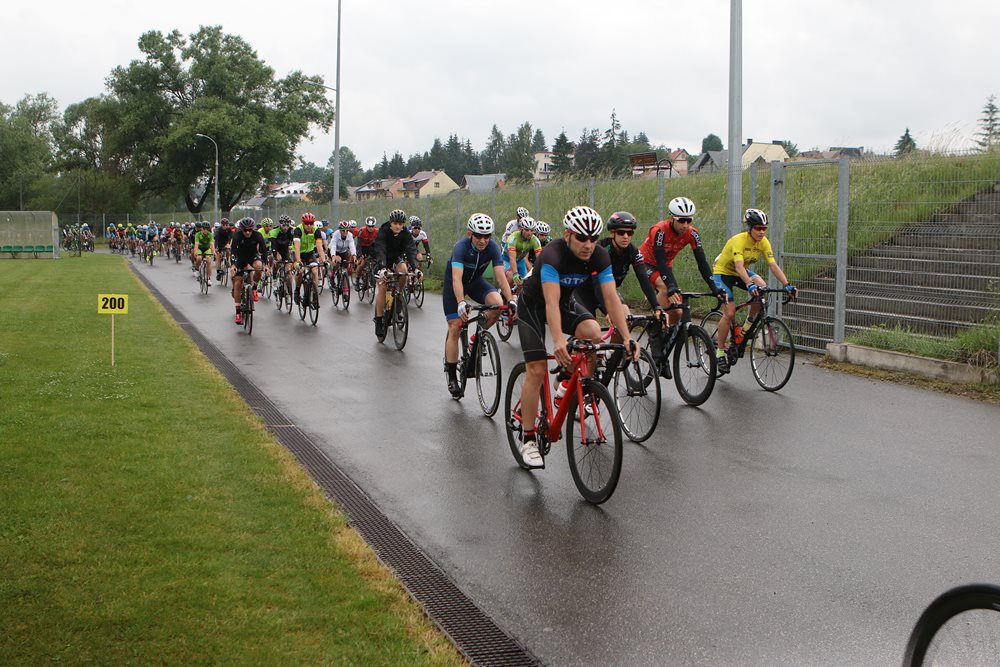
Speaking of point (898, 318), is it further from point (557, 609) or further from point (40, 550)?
point (40, 550)

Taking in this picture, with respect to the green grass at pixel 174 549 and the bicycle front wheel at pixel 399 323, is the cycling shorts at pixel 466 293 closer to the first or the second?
the green grass at pixel 174 549

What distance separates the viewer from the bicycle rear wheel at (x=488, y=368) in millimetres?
9547

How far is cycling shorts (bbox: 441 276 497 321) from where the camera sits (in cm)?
1041

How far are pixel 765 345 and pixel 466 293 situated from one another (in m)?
Answer: 3.16

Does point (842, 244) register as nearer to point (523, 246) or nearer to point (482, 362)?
point (523, 246)

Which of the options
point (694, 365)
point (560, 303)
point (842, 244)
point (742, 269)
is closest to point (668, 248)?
point (742, 269)

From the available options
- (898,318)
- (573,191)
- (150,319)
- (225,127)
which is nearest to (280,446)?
(898,318)

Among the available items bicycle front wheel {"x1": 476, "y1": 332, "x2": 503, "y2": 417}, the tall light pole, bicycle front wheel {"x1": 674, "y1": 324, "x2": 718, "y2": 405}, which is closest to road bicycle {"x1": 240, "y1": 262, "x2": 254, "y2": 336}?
bicycle front wheel {"x1": 476, "y1": 332, "x2": 503, "y2": 417}

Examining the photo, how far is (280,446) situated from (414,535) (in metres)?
2.36

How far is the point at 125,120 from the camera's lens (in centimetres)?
7912

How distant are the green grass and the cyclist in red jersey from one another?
432 cm

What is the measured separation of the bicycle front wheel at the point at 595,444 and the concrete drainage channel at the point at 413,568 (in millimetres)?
1292

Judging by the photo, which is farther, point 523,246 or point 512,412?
point 523,246

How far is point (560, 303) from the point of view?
7.25 meters
